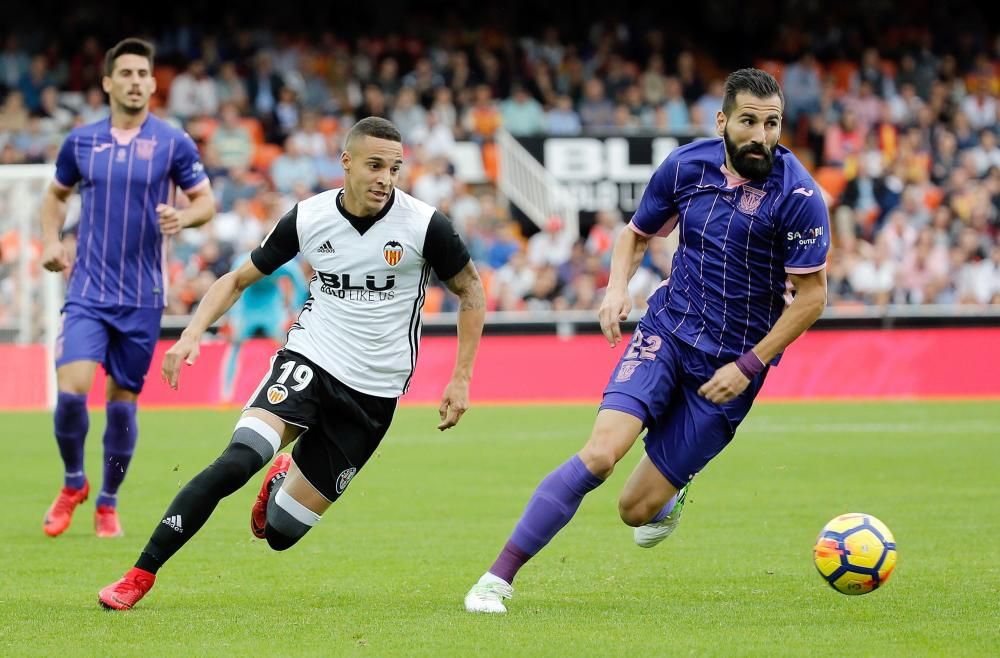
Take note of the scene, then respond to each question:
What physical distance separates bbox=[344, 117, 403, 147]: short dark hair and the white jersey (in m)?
0.35

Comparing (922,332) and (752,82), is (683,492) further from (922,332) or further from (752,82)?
(922,332)

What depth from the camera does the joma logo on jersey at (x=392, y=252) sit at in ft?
22.3

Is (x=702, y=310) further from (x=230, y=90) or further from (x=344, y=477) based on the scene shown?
(x=230, y=90)

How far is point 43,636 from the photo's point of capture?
19.5ft

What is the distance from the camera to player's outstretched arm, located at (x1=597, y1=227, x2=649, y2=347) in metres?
6.57

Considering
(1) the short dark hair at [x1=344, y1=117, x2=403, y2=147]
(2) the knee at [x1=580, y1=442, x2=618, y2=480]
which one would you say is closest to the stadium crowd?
(1) the short dark hair at [x1=344, y1=117, x2=403, y2=147]

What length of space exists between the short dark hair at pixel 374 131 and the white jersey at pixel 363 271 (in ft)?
1.15

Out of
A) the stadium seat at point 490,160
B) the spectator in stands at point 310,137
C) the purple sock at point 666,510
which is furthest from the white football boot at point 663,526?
the stadium seat at point 490,160

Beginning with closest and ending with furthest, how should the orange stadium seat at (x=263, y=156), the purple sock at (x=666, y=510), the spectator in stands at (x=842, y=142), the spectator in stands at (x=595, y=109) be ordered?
1. the purple sock at (x=666, y=510)
2. the orange stadium seat at (x=263, y=156)
3. the spectator in stands at (x=842, y=142)
4. the spectator in stands at (x=595, y=109)

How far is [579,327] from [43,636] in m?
15.0

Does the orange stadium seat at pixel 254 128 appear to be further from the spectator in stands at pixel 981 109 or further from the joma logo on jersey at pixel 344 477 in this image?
the joma logo on jersey at pixel 344 477

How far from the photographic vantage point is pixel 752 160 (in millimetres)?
6656

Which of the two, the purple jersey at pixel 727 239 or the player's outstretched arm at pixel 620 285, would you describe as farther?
the purple jersey at pixel 727 239

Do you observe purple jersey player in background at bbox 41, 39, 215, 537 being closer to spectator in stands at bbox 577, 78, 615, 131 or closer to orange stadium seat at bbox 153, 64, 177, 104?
orange stadium seat at bbox 153, 64, 177, 104
